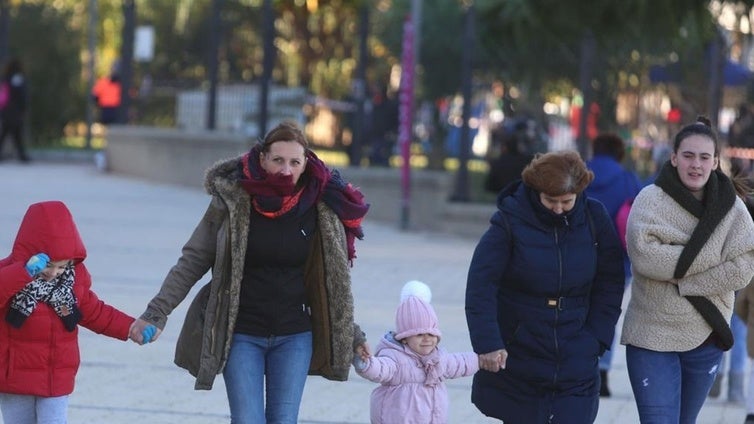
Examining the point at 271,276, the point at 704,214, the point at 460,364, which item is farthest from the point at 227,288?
the point at 704,214

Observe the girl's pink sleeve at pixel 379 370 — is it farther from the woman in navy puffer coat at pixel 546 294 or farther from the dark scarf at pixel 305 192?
the dark scarf at pixel 305 192

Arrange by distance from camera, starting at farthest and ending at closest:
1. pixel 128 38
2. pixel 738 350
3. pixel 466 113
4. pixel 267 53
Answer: pixel 128 38 < pixel 267 53 < pixel 466 113 < pixel 738 350

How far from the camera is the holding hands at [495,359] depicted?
19.6 feet

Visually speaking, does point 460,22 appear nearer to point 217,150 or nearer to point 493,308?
point 217,150

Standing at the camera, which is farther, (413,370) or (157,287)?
(157,287)

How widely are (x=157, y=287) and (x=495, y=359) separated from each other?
674cm

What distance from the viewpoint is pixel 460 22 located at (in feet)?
70.4

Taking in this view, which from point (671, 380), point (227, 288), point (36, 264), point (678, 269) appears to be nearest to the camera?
point (36, 264)

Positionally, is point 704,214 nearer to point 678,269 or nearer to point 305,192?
point 678,269

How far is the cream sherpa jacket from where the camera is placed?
6.19 m

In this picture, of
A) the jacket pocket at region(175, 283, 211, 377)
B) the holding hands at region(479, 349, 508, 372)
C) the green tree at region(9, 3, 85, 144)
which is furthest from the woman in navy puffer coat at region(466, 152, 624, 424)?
the green tree at region(9, 3, 85, 144)

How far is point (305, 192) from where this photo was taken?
6039 mm

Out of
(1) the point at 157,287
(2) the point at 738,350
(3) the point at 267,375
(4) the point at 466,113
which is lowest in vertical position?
(1) the point at 157,287

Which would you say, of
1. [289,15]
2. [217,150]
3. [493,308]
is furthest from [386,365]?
[289,15]
